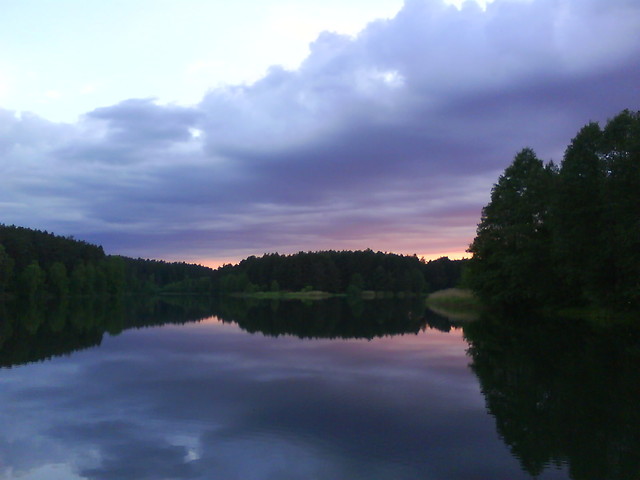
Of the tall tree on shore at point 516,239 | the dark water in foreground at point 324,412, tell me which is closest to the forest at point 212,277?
the tall tree on shore at point 516,239

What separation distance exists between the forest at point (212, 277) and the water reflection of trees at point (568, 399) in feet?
220

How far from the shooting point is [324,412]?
11.8 meters

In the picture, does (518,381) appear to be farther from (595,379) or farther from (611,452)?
(611,452)

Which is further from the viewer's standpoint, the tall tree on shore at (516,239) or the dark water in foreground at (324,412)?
the tall tree on shore at (516,239)

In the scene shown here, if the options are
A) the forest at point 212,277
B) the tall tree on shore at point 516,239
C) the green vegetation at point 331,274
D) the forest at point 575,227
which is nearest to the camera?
the forest at point 575,227

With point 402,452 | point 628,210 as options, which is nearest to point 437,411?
point 402,452

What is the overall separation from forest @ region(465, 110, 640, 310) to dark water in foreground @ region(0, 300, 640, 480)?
25.3 ft

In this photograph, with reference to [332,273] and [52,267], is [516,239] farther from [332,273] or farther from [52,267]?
[332,273]

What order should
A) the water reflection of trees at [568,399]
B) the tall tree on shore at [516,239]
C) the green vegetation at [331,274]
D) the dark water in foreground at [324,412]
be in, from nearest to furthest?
the dark water in foreground at [324,412] < the water reflection of trees at [568,399] < the tall tree on shore at [516,239] < the green vegetation at [331,274]

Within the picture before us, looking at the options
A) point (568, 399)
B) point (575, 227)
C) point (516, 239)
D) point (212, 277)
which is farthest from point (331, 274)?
point (568, 399)

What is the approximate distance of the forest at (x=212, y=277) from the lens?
309 feet

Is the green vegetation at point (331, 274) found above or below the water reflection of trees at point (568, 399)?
above

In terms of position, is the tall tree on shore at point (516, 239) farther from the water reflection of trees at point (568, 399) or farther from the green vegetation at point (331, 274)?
the green vegetation at point (331, 274)

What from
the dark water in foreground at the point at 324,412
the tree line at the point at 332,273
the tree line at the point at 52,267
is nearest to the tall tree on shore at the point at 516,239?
the dark water in foreground at the point at 324,412
